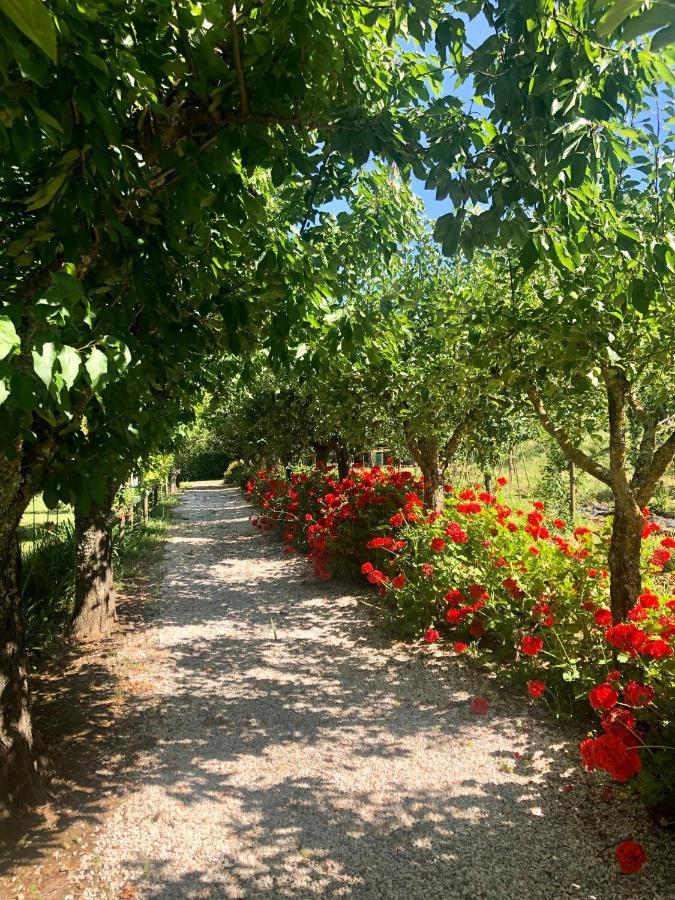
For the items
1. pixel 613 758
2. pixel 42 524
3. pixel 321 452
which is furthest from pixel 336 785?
pixel 42 524

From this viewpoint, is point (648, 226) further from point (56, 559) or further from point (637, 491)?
point (56, 559)

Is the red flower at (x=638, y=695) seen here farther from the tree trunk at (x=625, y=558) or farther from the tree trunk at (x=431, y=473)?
the tree trunk at (x=431, y=473)

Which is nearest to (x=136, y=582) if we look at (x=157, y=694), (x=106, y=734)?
(x=157, y=694)

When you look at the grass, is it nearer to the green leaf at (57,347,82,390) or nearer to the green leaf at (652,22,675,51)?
the green leaf at (57,347,82,390)

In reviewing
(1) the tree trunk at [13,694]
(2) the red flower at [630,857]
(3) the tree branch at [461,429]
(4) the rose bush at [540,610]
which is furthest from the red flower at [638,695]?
(3) the tree branch at [461,429]

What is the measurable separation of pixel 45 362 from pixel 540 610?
3.70 m

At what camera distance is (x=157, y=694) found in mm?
4707

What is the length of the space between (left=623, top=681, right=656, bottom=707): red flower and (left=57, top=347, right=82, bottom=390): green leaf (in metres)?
2.76

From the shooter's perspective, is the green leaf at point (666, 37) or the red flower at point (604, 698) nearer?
the green leaf at point (666, 37)

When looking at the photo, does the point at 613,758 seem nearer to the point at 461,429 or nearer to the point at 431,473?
the point at 461,429

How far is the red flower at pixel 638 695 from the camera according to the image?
2.70 m

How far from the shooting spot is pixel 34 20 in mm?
534

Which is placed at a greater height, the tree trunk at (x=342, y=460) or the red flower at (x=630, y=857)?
the tree trunk at (x=342, y=460)

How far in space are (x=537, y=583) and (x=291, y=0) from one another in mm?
4061
